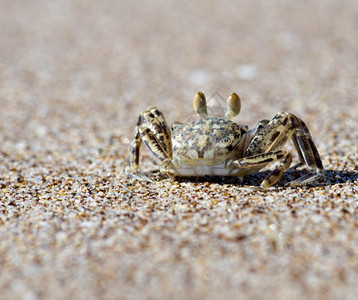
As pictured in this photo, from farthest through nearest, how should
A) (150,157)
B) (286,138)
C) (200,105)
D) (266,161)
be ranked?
(150,157) < (200,105) < (286,138) < (266,161)

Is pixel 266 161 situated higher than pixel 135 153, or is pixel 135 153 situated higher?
pixel 135 153

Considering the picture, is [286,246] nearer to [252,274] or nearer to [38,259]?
[252,274]

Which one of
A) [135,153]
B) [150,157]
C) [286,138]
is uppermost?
[150,157]

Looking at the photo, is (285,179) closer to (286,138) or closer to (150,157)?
(286,138)

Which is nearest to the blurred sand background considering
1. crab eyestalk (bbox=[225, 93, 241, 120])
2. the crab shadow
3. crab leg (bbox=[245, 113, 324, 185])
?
the crab shadow

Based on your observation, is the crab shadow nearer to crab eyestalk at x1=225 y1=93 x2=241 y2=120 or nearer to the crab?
the crab

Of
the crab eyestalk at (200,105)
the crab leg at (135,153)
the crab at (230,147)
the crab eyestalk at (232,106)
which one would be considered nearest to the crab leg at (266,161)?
the crab at (230,147)

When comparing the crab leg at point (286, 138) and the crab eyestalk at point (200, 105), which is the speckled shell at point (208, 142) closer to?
the crab leg at point (286, 138)

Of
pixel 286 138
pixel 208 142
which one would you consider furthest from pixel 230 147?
pixel 286 138
